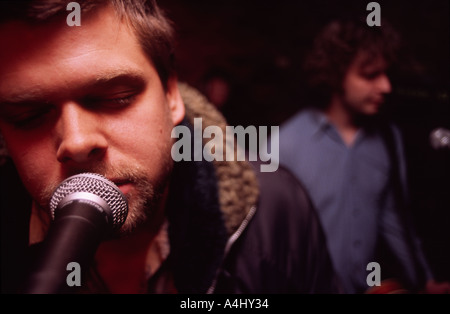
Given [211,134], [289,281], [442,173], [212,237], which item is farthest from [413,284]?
[211,134]

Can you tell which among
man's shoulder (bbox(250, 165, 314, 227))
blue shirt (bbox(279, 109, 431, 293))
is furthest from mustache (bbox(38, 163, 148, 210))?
blue shirt (bbox(279, 109, 431, 293))

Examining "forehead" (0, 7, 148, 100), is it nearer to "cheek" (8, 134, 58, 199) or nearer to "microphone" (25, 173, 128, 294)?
"cheek" (8, 134, 58, 199)

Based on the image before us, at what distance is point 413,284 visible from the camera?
77.5 inches

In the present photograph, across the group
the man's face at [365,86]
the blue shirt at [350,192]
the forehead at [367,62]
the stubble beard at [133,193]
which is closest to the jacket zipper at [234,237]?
the stubble beard at [133,193]

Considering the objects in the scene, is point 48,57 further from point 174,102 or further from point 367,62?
point 367,62

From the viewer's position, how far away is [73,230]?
1.97 feet

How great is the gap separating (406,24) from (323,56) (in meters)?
0.55

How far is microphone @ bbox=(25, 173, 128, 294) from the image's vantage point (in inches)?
22.2

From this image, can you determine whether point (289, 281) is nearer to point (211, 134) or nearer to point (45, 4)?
point (211, 134)

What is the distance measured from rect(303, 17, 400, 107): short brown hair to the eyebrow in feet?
5.93

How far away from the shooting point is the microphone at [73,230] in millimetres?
565

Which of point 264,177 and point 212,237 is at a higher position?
point 264,177

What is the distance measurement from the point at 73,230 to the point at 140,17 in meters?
0.68
